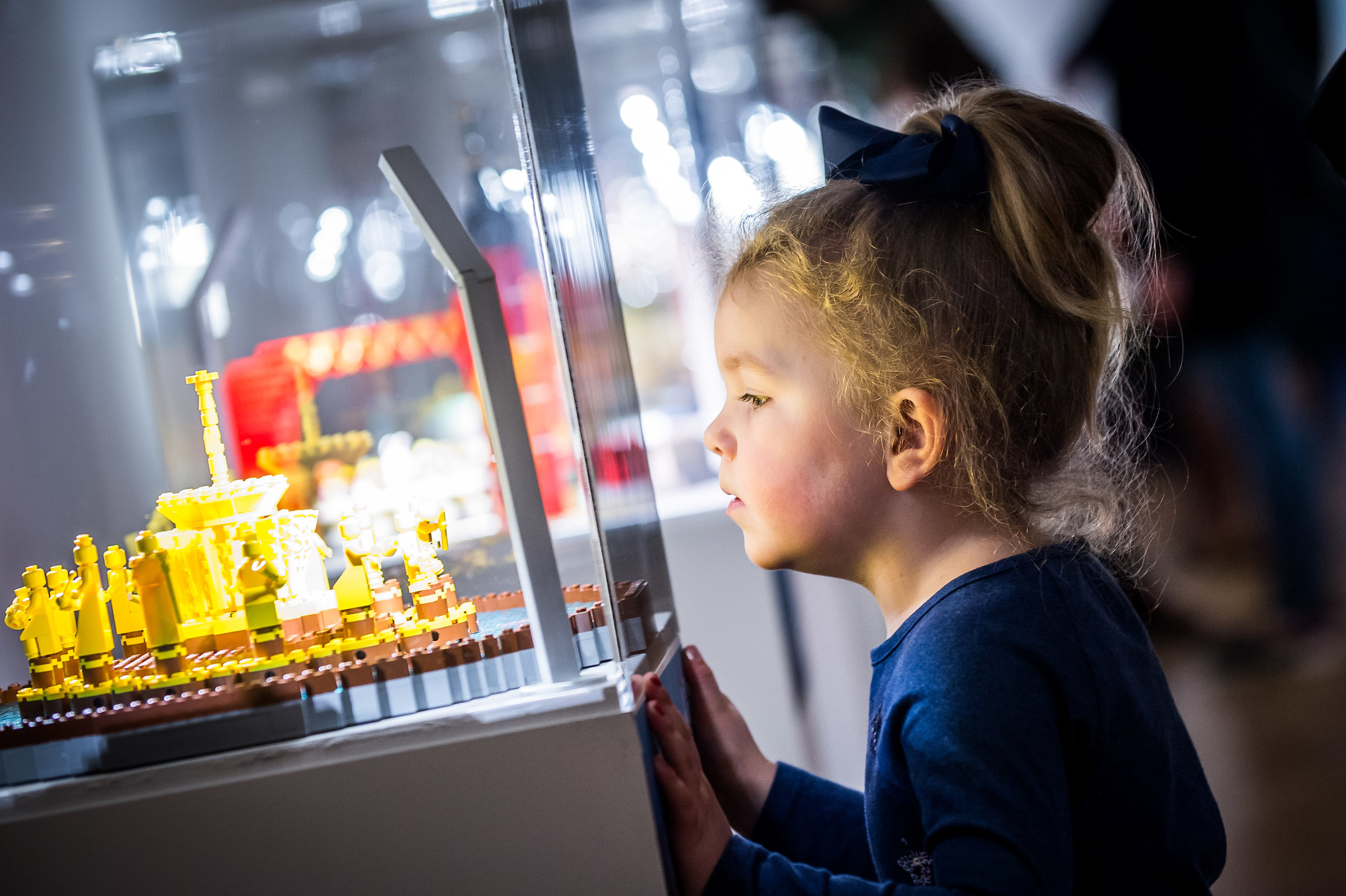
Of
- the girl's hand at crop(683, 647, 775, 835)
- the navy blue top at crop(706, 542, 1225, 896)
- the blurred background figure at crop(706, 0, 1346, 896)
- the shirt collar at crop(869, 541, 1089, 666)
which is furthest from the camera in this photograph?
the blurred background figure at crop(706, 0, 1346, 896)

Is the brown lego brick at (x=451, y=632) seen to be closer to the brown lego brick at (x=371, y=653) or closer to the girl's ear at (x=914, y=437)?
the brown lego brick at (x=371, y=653)

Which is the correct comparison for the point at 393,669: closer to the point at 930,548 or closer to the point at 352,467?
the point at 352,467

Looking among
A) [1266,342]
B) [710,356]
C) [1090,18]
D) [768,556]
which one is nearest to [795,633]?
[710,356]

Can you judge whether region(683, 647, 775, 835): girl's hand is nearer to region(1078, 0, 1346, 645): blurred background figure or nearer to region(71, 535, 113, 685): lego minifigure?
region(71, 535, 113, 685): lego minifigure

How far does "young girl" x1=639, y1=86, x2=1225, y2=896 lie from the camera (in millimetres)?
587

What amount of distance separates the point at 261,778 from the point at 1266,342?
218cm

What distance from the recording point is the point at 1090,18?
2254mm

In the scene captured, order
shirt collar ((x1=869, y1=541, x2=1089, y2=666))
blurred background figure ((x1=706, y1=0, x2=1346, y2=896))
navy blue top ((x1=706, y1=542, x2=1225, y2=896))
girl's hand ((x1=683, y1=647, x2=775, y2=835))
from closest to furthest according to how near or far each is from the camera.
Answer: navy blue top ((x1=706, y1=542, x2=1225, y2=896))
shirt collar ((x1=869, y1=541, x2=1089, y2=666))
girl's hand ((x1=683, y1=647, x2=775, y2=835))
blurred background figure ((x1=706, y1=0, x2=1346, y2=896))

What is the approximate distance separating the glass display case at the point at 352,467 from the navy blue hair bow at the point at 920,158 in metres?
0.20

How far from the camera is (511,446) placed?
0.58m

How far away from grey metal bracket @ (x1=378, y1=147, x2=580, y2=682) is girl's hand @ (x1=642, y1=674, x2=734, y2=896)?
2.5 inches

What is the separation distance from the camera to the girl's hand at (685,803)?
57cm

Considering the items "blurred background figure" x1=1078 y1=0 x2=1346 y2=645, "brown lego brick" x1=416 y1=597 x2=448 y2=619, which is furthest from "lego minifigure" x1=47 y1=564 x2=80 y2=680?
"blurred background figure" x1=1078 y1=0 x2=1346 y2=645

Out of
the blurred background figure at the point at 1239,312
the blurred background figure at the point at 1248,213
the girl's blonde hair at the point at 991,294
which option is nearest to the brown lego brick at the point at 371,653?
the girl's blonde hair at the point at 991,294
